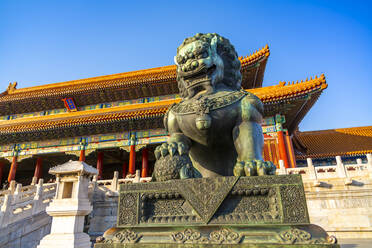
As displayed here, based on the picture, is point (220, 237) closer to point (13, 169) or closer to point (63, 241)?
point (63, 241)

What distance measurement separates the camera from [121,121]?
1149 cm

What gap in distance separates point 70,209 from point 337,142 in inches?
564

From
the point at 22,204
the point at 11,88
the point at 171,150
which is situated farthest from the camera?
the point at 11,88

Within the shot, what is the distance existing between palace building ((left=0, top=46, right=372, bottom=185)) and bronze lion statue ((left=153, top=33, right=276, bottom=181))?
790 cm

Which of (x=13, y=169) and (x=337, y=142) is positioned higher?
(x=337, y=142)

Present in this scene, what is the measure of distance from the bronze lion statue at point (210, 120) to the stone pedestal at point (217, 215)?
171mm

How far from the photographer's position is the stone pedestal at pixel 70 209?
16.5 feet

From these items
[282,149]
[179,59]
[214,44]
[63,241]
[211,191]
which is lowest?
[63,241]

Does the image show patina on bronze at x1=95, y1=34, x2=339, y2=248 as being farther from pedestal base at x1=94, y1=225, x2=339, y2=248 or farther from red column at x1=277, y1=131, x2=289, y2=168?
red column at x1=277, y1=131, x2=289, y2=168

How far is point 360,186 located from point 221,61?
6190mm

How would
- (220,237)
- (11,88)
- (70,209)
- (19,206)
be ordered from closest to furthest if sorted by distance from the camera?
(220,237) < (70,209) < (19,206) < (11,88)

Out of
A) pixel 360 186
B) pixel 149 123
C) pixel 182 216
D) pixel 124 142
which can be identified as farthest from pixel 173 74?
pixel 182 216

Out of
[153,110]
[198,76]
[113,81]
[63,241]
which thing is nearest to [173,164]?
[198,76]

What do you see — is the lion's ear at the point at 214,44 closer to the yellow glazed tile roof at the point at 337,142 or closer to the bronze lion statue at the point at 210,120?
the bronze lion statue at the point at 210,120
